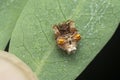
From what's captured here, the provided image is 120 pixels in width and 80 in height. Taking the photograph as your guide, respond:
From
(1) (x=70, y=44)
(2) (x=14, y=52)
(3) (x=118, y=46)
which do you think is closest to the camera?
(2) (x=14, y=52)

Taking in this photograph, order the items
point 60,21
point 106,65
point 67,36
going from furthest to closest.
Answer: point 106,65 → point 67,36 → point 60,21

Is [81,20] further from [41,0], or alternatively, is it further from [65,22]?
[41,0]

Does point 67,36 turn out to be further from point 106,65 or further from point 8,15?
point 106,65

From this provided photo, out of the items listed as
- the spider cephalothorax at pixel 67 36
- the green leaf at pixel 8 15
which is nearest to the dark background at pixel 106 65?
the spider cephalothorax at pixel 67 36

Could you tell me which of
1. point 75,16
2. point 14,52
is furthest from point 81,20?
point 14,52

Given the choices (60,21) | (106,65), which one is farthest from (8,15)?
(106,65)

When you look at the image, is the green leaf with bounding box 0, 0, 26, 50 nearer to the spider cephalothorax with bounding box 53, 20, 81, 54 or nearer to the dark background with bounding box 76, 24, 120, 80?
the spider cephalothorax with bounding box 53, 20, 81, 54

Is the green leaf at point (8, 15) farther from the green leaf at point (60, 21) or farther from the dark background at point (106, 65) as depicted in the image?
the dark background at point (106, 65)
